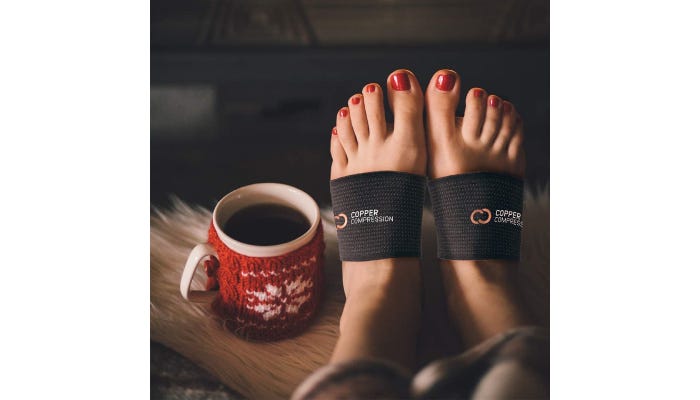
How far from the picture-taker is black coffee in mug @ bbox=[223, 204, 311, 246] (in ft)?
1.70

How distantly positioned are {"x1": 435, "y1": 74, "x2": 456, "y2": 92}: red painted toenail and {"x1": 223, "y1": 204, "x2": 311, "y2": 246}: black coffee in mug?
0.22 m

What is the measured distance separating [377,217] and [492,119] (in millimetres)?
181

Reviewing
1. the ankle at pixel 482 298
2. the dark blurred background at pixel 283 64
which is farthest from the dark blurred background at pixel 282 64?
the ankle at pixel 482 298

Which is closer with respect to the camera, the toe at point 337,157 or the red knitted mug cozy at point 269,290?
the red knitted mug cozy at point 269,290

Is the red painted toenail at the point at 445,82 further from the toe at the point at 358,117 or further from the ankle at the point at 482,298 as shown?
the ankle at the point at 482,298

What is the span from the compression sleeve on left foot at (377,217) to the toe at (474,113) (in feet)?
0.32

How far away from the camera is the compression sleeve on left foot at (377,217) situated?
0.59 meters

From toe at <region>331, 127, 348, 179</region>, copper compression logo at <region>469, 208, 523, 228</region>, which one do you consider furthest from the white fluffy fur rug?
toe at <region>331, 127, 348, 179</region>

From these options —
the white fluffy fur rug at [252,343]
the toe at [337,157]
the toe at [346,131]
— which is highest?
the toe at [346,131]

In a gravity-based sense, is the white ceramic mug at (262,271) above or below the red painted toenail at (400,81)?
below
